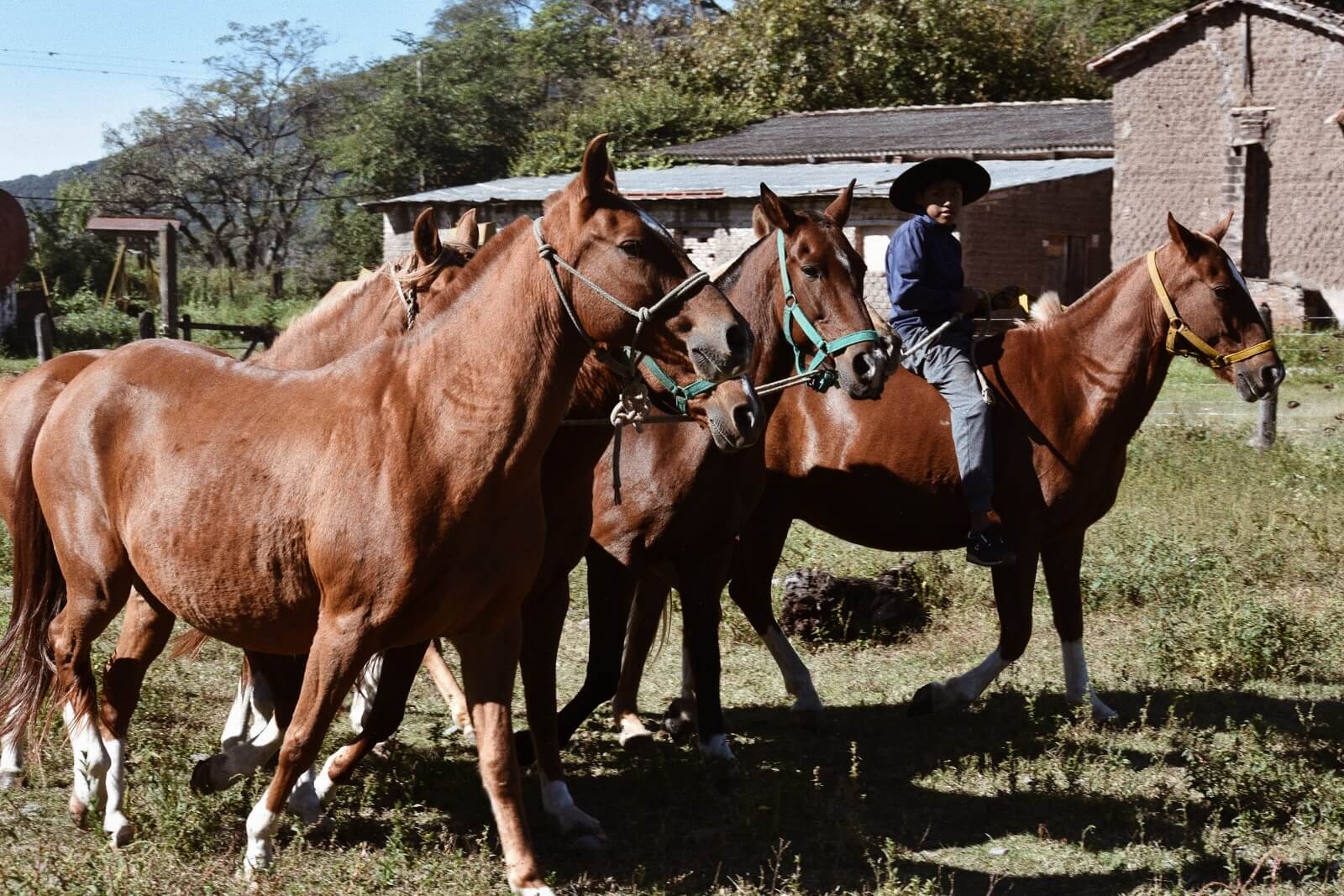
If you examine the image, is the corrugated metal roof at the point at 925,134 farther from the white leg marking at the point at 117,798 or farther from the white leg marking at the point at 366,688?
the white leg marking at the point at 117,798

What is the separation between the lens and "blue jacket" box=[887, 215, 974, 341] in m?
6.69

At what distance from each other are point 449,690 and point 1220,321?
4.01 m

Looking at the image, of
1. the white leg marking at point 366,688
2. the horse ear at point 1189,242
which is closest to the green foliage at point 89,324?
the white leg marking at point 366,688

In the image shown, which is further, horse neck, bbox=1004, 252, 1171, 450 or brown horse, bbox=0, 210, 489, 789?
horse neck, bbox=1004, 252, 1171, 450

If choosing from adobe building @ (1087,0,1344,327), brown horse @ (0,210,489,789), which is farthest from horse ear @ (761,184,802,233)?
adobe building @ (1087,0,1344,327)

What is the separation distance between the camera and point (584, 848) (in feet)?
16.7

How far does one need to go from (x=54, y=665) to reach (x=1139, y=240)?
78.1ft

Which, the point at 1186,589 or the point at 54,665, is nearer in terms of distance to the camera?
the point at 54,665

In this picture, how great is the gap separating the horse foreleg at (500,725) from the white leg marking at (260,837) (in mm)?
670

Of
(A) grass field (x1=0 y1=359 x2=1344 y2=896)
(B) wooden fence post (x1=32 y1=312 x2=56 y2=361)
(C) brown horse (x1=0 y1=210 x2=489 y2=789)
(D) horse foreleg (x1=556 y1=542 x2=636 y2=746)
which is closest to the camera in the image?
(A) grass field (x1=0 y1=359 x2=1344 y2=896)

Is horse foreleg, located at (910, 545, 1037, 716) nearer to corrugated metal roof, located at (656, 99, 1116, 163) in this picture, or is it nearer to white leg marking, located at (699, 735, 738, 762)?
white leg marking, located at (699, 735, 738, 762)

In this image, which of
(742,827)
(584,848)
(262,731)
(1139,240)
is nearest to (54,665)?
(262,731)

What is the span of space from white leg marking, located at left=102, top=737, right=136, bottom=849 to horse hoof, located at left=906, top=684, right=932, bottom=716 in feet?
12.0

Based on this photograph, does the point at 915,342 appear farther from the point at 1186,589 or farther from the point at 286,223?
the point at 286,223
